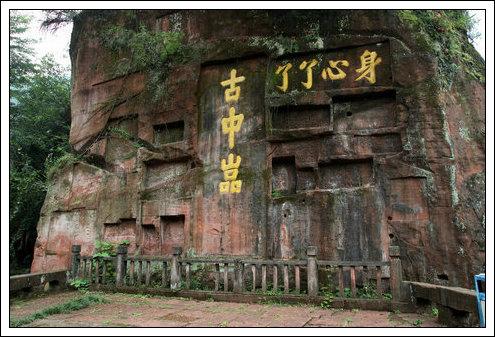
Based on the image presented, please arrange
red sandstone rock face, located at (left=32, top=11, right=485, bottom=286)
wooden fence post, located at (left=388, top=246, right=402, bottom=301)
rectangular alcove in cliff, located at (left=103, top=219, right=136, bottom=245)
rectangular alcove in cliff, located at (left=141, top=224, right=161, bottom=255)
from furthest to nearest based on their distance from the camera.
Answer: rectangular alcove in cliff, located at (left=103, top=219, right=136, bottom=245) → rectangular alcove in cliff, located at (left=141, top=224, right=161, bottom=255) → red sandstone rock face, located at (left=32, top=11, right=485, bottom=286) → wooden fence post, located at (left=388, top=246, right=402, bottom=301)

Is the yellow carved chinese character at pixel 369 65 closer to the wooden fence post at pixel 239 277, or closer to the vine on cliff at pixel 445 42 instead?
the vine on cliff at pixel 445 42

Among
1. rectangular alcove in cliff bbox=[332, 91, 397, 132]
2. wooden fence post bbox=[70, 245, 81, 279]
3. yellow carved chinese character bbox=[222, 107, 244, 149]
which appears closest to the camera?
rectangular alcove in cliff bbox=[332, 91, 397, 132]

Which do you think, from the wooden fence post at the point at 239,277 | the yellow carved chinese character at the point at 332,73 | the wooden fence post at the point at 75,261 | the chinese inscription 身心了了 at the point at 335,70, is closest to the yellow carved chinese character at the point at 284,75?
the chinese inscription 身心了了 at the point at 335,70

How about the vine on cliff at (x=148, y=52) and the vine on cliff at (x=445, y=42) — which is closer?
the vine on cliff at (x=445, y=42)

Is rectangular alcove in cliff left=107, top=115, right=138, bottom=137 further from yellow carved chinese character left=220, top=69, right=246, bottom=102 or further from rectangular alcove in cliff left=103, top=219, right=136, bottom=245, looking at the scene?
yellow carved chinese character left=220, top=69, right=246, bottom=102

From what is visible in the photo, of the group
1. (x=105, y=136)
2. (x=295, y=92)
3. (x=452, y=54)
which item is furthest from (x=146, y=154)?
(x=452, y=54)

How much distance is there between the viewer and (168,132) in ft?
32.4

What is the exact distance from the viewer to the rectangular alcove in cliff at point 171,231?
9.02 meters

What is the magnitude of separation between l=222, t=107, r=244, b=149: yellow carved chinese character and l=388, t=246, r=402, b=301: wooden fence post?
13.4ft

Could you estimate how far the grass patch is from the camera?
5422 millimetres

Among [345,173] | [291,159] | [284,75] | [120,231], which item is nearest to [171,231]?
[120,231]

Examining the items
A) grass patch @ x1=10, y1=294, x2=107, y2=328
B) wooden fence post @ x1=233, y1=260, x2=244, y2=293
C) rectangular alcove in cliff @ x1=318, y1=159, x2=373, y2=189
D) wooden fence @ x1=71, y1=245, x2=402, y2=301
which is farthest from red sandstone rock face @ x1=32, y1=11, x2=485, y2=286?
grass patch @ x1=10, y1=294, x2=107, y2=328

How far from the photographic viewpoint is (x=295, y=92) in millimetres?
8453

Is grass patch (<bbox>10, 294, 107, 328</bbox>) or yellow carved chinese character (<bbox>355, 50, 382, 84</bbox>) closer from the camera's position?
grass patch (<bbox>10, 294, 107, 328</bbox>)
